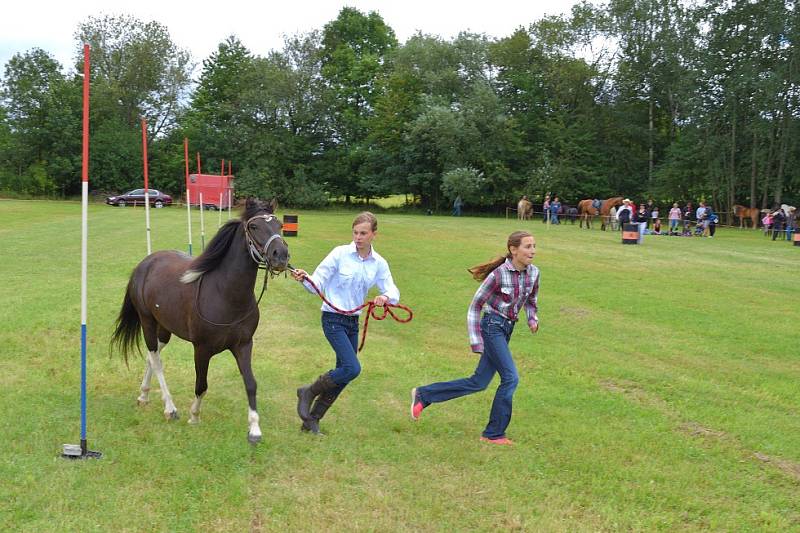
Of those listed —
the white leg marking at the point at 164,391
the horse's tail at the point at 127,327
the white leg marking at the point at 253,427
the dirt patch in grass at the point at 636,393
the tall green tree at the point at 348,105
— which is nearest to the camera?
the white leg marking at the point at 253,427

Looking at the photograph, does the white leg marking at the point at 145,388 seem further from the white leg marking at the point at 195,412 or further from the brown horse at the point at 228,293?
the white leg marking at the point at 195,412

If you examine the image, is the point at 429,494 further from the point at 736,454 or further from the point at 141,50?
the point at 141,50

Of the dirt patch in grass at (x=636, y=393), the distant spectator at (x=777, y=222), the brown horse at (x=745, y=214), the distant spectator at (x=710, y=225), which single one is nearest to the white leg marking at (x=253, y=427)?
the dirt patch in grass at (x=636, y=393)

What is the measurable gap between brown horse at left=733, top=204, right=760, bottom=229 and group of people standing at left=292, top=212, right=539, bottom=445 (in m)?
42.4

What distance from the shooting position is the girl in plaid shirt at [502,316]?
5996 mm

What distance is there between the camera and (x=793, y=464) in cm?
590

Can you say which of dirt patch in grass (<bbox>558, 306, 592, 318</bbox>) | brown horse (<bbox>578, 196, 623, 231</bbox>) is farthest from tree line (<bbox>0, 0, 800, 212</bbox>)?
dirt patch in grass (<bbox>558, 306, 592, 318</bbox>)

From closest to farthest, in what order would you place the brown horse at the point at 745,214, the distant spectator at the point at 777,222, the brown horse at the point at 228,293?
the brown horse at the point at 228,293 < the distant spectator at the point at 777,222 < the brown horse at the point at 745,214

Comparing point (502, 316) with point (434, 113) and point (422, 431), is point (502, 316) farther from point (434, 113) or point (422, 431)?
point (434, 113)

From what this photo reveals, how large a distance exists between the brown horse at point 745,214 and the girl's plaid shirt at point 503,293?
4224 centimetres

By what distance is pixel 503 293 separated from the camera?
6.03 metres

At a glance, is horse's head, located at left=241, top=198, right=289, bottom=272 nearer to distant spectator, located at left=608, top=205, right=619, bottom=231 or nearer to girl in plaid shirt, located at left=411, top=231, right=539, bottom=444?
girl in plaid shirt, located at left=411, top=231, right=539, bottom=444

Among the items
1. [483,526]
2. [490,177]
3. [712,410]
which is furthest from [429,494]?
[490,177]

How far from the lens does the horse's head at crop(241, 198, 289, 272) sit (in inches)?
212
